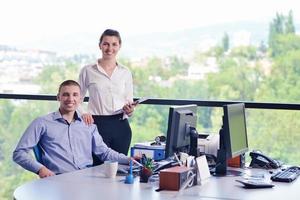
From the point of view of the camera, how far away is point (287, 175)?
3.27 meters

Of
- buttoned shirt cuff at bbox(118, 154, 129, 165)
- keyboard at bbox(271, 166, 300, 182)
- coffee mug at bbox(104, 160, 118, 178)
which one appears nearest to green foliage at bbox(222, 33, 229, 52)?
keyboard at bbox(271, 166, 300, 182)

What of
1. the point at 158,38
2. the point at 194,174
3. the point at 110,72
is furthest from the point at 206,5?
the point at 194,174

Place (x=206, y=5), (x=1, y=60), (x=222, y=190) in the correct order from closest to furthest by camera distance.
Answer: (x=222, y=190) → (x=206, y=5) → (x=1, y=60)

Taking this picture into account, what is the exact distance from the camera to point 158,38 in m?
5.76

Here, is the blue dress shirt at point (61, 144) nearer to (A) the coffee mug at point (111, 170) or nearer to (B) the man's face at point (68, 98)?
(B) the man's face at point (68, 98)

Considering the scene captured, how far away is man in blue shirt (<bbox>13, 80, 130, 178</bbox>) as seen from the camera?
3.53 meters

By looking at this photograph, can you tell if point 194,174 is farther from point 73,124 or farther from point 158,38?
point 158,38

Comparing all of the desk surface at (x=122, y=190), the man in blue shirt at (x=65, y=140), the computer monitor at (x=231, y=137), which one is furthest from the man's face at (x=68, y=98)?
the computer monitor at (x=231, y=137)

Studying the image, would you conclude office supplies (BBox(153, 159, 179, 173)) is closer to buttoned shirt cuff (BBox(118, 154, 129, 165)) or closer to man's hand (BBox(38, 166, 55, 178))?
buttoned shirt cuff (BBox(118, 154, 129, 165))

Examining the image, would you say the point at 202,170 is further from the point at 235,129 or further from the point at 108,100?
the point at 108,100

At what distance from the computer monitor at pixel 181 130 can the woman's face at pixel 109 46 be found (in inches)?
39.6

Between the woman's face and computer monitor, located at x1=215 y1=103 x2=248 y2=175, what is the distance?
3.89ft

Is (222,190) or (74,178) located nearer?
(222,190)

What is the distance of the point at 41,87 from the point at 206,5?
1885 mm
